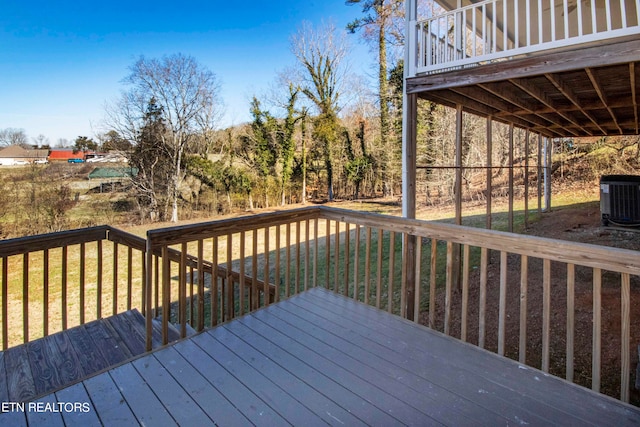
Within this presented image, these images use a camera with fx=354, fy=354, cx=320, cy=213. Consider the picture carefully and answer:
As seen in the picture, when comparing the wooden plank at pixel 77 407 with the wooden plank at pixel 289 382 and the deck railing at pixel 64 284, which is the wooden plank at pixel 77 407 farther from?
the deck railing at pixel 64 284

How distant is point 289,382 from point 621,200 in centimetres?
759

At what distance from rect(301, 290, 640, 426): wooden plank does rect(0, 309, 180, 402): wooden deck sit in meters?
1.67

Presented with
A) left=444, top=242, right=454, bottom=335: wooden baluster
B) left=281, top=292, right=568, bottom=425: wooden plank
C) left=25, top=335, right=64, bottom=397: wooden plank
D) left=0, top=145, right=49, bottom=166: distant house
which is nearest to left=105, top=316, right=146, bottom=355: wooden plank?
left=25, top=335, right=64, bottom=397: wooden plank

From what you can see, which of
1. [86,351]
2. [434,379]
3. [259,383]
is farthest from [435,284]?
[86,351]

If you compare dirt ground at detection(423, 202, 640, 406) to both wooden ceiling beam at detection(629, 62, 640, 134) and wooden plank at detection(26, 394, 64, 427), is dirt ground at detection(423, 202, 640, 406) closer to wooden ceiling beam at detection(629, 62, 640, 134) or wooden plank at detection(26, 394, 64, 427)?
wooden ceiling beam at detection(629, 62, 640, 134)

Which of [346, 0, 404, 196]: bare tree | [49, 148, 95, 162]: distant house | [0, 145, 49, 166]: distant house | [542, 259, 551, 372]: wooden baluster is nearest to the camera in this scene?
[542, 259, 551, 372]: wooden baluster

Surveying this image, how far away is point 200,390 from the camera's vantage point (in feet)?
6.04

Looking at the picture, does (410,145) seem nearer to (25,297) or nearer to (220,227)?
(220,227)

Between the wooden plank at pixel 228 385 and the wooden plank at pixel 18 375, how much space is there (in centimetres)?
87

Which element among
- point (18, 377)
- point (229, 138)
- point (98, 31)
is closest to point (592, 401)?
point (18, 377)

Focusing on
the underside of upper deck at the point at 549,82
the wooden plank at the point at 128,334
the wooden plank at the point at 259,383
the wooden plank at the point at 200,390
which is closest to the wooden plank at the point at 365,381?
the wooden plank at the point at 259,383

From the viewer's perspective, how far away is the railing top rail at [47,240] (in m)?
2.37

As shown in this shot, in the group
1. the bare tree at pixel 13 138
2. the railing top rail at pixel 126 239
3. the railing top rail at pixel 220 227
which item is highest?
the bare tree at pixel 13 138

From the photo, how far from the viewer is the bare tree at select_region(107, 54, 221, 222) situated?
12.1 meters
